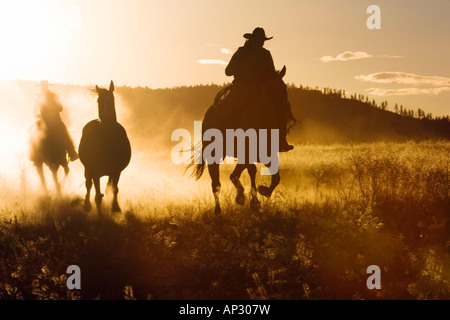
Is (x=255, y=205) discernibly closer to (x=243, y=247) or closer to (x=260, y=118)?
(x=260, y=118)

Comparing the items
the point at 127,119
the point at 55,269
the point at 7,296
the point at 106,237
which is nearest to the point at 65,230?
the point at 106,237

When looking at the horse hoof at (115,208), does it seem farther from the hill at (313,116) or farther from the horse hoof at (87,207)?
the hill at (313,116)

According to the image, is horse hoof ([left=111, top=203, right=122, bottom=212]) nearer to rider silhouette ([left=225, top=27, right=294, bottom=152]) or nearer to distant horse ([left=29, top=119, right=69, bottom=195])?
distant horse ([left=29, top=119, right=69, bottom=195])

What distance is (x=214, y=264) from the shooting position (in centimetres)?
752

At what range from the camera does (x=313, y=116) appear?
88.9m

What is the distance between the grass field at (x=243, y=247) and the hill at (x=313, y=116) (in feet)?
212

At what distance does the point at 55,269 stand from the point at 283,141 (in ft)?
16.3

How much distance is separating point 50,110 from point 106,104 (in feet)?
10.6

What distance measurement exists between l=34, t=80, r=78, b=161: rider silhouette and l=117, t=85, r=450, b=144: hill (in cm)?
6236

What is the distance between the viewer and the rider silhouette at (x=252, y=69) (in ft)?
32.4

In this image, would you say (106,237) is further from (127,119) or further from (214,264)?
(127,119)

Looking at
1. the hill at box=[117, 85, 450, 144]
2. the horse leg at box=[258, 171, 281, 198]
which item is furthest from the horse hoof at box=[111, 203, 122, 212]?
the hill at box=[117, 85, 450, 144]

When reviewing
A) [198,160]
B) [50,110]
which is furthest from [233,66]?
[50,110]

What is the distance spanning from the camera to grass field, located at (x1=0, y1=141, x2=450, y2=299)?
7.00m
